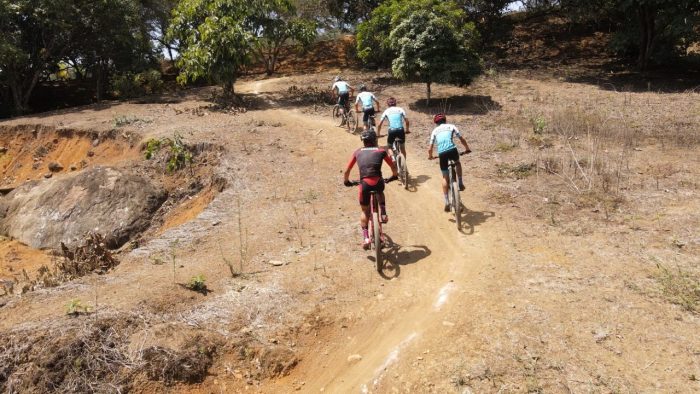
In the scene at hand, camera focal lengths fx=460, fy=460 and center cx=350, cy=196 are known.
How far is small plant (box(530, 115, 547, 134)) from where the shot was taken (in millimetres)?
14018

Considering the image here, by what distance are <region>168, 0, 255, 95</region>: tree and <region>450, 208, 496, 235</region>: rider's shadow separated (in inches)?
521

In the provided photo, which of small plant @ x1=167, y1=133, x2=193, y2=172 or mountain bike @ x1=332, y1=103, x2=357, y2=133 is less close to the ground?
mountain bike @ x1=332, y1=103, x2=357, y2=133

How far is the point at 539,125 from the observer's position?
1414 cm

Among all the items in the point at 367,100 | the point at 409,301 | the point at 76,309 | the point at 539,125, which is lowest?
the point at 409,301

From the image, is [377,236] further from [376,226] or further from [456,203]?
[456,203]

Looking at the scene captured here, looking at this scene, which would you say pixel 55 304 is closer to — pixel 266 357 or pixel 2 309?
Answer: pixel 2 309

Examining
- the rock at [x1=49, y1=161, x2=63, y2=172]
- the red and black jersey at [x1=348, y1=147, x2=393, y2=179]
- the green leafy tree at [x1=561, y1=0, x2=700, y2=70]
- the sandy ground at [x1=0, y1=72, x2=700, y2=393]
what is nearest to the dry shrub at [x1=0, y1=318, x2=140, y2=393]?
the sandy ground at [x1=0, y1=72, x2=700, y2=393]

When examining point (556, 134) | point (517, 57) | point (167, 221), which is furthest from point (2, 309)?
point (517, 57)

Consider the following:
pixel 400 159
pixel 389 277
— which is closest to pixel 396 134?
pixel 400 159

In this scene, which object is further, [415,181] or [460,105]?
[460,105]

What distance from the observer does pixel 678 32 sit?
733 inches

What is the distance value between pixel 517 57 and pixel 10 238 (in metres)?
27.8

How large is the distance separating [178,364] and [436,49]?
1507cm

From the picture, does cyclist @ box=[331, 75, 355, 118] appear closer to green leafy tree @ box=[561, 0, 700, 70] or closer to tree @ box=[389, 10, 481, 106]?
tree @ box=[389, 10, 481, 106]
